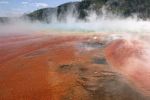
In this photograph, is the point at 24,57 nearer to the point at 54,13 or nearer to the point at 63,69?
the point at 63,69

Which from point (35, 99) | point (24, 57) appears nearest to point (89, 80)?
point (35, 99)

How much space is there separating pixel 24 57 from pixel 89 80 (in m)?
4.60

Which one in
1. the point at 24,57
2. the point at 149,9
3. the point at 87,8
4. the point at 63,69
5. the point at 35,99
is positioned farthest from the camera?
the point at 87,8

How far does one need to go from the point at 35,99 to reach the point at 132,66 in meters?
4.94

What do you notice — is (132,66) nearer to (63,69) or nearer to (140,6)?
(63,69)

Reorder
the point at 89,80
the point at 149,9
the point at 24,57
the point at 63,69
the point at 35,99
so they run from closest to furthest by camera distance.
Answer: the point at 35,99, the point at 89,80, the point at 63,69, the point at 24,57, the point at 149,9

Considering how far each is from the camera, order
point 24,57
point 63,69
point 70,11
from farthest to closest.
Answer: point 70,11, point 24,57, point 63,69

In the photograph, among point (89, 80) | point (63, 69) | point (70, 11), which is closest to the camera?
point (89, 80)

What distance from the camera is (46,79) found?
9.95 meters

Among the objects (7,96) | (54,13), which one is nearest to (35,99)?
(7,96)

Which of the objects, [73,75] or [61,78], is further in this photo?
[73,75]

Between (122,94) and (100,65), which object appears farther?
(100,65)

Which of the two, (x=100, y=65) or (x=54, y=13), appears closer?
(x=100, y=65)

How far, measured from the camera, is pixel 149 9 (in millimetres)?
60938
